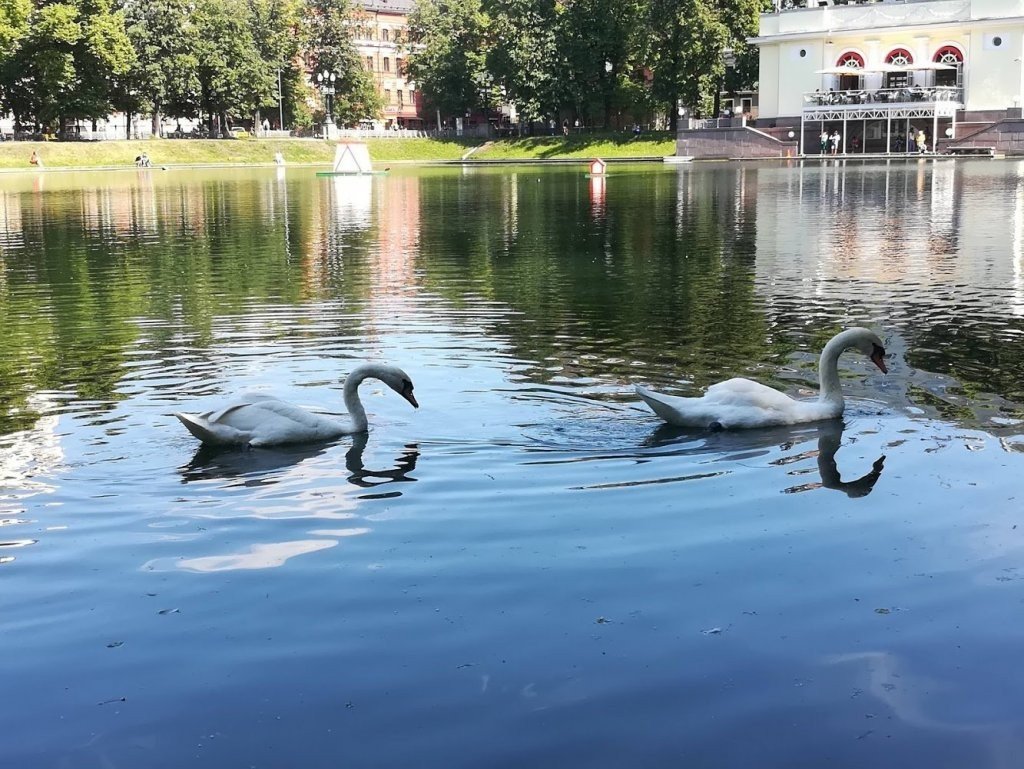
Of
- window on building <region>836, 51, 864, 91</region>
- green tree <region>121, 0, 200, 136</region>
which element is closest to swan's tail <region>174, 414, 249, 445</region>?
window on building <region>836, 51, 864, 91</region>

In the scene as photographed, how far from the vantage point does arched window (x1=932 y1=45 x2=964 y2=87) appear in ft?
243

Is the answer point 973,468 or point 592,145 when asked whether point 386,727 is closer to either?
point 973,468

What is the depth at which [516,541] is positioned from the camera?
703cm

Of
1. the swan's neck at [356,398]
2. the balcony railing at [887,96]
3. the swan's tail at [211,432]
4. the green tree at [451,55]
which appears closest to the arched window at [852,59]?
the balcony railing at [887,96]

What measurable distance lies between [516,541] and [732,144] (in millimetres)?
75066

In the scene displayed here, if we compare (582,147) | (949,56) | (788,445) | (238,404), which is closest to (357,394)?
(238,404)

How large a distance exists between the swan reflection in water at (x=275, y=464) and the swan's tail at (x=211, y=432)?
0.09 m

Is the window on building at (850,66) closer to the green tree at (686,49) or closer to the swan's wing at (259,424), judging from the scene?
the green tree at (686,49)

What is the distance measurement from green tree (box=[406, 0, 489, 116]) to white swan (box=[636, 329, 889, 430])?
95130 millimetres

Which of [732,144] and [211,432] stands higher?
[732,144]

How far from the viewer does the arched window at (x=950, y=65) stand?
243ft

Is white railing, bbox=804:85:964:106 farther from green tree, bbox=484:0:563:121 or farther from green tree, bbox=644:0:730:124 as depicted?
green tree, bbox=484:0:563:121

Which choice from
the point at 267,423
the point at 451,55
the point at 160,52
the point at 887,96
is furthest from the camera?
the point at 451,55

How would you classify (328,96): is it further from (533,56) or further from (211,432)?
(211,432)
